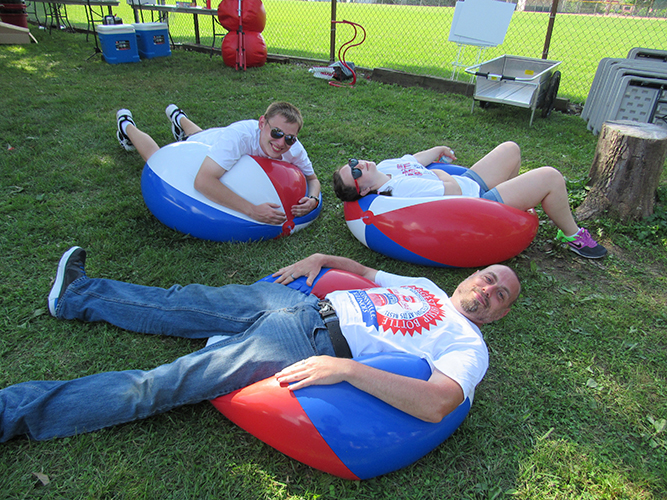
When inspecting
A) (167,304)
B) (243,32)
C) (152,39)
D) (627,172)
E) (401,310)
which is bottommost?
(167,304)

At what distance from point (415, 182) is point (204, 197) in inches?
70.6

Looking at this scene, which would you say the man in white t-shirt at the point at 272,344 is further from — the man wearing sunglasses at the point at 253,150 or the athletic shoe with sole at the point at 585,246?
the athletic shoe with sole at the point at 585,246

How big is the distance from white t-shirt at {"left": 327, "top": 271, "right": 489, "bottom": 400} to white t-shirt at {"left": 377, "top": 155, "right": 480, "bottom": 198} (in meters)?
1.38

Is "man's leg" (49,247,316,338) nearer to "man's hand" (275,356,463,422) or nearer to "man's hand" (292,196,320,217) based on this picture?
"man's hand" (275,356,463,422)

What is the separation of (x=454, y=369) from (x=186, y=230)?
2.59m

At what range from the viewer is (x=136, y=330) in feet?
8.51

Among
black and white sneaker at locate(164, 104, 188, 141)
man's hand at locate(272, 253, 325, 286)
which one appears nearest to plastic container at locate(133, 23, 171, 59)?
black and white sneaker at locate(164, 104, 188, 141)

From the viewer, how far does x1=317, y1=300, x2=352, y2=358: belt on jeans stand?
2.19m

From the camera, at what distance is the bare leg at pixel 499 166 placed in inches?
157

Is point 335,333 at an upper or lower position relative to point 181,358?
upper

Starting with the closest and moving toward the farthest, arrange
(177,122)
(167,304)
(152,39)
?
(167,304), (177,122), (152,39)

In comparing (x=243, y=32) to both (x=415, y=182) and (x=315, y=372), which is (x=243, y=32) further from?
(x=315, y=372)

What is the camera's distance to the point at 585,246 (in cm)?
373

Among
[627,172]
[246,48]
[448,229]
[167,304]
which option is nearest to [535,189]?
[448,229]
